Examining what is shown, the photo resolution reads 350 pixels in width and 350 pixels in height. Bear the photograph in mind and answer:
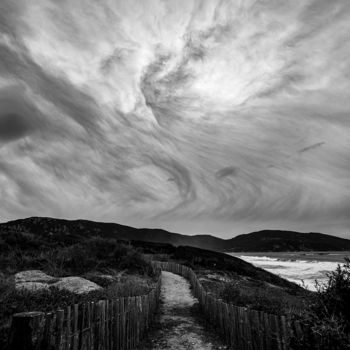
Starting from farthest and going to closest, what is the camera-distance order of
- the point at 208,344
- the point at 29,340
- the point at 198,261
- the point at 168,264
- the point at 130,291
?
the point at 198,261 < the point at 168,264 < the point at 130,291 < the point at 208,344 < the point at 29,340

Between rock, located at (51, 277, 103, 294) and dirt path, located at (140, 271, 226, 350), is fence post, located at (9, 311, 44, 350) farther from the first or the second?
rock, located at (51, 277, 103, 294)

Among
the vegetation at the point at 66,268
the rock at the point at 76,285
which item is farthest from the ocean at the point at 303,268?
the rock at the point at 76,285

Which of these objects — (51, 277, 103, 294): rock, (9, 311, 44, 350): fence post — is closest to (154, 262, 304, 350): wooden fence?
(9, 311, 44, 350): fence post

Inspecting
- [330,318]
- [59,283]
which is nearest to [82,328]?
[330,318]

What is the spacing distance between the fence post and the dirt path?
18.3 feet

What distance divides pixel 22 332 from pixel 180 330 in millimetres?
7720

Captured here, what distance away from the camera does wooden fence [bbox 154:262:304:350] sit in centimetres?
613

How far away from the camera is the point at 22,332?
4.25 metres

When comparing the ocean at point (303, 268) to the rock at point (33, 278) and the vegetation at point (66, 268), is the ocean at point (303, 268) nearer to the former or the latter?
the vegetation at point (66, 268)

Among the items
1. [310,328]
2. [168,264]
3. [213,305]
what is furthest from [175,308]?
[168,264]

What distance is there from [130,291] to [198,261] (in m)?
28.9

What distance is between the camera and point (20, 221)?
111375 mm

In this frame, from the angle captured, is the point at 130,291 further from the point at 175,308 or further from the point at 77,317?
the point at 77,317

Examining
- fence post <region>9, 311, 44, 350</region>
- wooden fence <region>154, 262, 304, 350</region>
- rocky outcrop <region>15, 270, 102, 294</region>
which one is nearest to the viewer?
fence post <region>9, 311, 44, 350</region>
